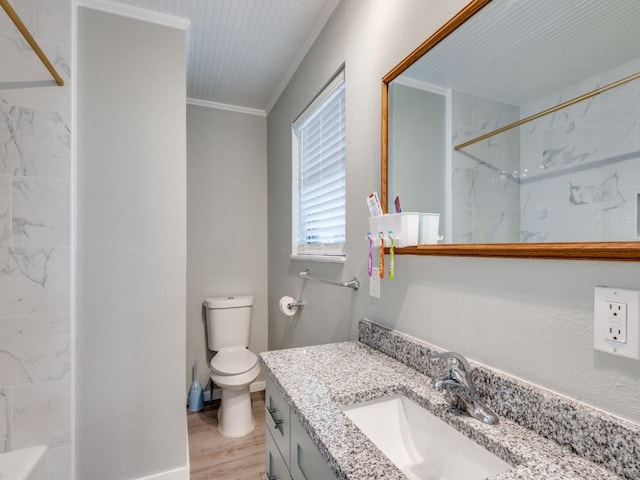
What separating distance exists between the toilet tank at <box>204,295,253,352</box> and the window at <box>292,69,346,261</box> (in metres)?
0.69

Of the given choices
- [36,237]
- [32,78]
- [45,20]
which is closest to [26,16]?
[45,20]

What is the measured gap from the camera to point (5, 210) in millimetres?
1485

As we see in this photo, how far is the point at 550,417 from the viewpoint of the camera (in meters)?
0.69

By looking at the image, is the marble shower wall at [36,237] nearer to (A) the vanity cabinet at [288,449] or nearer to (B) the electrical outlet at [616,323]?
(A) the vanity cabinet at [288,449]

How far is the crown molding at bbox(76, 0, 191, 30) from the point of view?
1.66m

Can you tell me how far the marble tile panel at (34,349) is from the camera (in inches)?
58.5

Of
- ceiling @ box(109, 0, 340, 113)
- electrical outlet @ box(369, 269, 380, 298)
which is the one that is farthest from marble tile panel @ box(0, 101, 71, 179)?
electrical outlet @ box(369, 269, 380, 298)

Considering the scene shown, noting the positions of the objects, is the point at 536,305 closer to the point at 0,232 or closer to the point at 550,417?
the point at 550,417

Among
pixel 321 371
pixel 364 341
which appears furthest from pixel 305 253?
pixel 321 371

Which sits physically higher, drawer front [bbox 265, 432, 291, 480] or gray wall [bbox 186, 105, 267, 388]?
gray wall [bbox 186, 105, 267, 388]

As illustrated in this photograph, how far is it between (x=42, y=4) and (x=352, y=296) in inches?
78.2

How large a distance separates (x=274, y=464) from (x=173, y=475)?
1.03 metres

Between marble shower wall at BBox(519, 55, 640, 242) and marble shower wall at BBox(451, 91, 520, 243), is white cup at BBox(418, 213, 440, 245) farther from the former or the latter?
marble shower wall at BBox(519, 55, 640, 242)

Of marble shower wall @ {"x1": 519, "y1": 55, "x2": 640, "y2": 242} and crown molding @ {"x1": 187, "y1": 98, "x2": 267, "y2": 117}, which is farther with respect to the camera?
crown molding @ {"x1": 187, "y1": 98, "x2": 267, "y2": 117}
